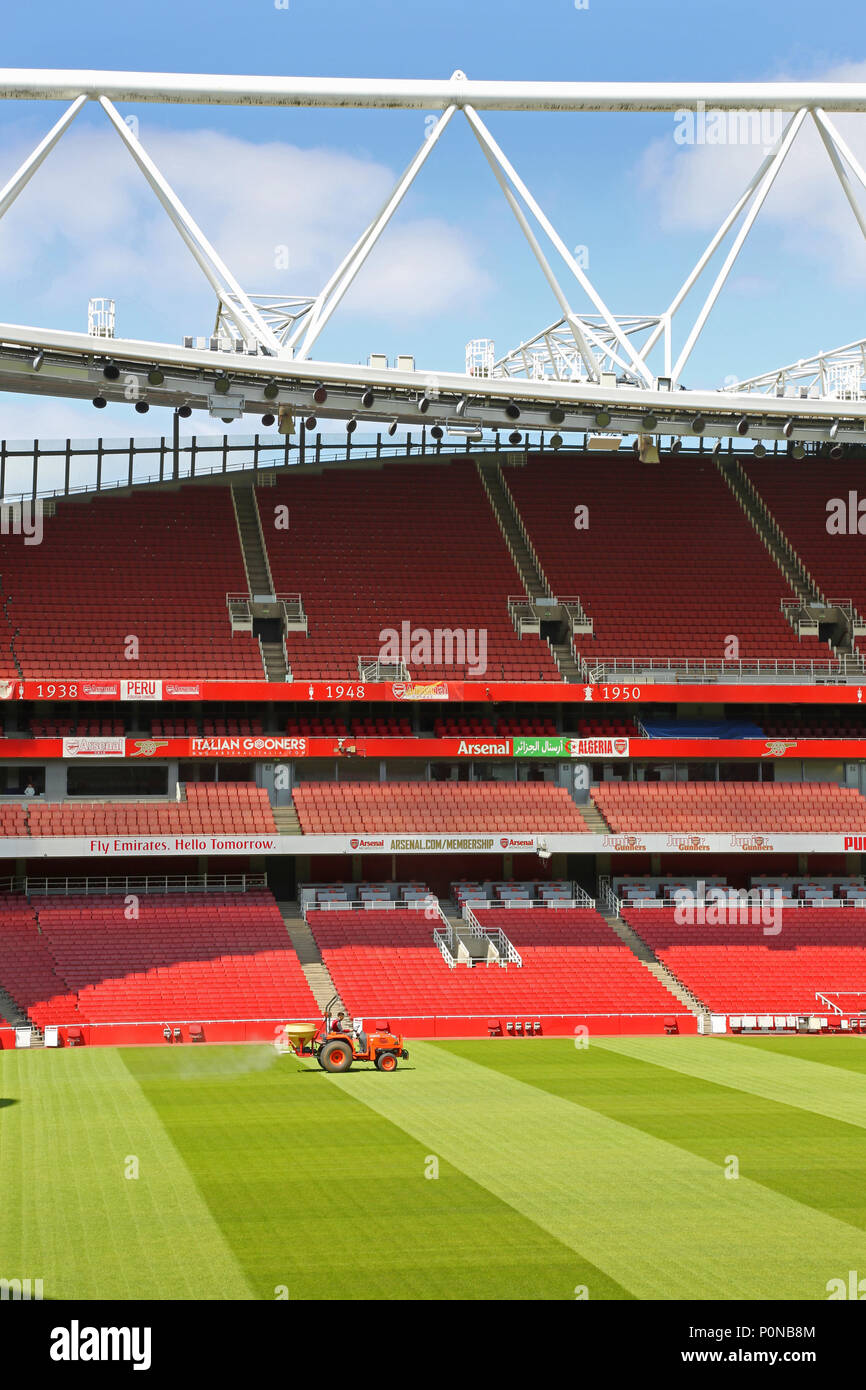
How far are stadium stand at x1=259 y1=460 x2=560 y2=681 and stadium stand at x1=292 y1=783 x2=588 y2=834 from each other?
3774 mm

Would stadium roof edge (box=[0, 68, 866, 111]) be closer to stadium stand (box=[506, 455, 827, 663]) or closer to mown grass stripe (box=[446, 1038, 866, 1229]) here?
stadium stand (box=[506, 455, 827, 663])

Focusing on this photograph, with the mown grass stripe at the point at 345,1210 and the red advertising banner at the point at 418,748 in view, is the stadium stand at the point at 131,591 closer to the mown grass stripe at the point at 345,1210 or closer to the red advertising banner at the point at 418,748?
the red advertising banner at the point at 418,748

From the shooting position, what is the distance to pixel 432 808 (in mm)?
49250

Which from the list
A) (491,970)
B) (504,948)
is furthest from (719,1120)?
(504,948)

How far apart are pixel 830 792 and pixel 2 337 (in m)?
31.3

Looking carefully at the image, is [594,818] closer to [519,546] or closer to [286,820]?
[286,820]

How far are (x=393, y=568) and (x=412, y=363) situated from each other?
1349 cm

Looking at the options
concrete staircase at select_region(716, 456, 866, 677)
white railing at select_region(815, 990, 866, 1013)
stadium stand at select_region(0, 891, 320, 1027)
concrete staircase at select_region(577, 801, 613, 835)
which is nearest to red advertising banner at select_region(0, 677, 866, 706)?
concrete staircase at select_region(716, 456, 866, 677)

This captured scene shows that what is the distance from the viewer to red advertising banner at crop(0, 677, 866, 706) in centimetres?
4728

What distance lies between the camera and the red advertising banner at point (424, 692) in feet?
155

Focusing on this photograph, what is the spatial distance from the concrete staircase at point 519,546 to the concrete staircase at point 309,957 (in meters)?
12.6

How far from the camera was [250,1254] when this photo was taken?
15.9 meters
